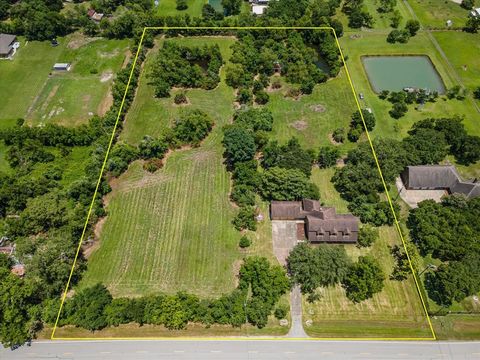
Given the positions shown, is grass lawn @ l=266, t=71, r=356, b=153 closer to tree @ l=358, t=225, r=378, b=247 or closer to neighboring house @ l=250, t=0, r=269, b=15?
tree @ l=358, t=225, r=378, b=247

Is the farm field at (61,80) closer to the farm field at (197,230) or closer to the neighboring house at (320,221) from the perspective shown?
the farm field at (197,230)

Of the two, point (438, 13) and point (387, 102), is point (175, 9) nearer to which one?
point (387, 102)

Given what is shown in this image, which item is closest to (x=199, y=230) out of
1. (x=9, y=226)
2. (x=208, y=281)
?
(x=208, y=281)

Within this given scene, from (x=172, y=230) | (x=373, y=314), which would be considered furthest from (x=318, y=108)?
(x=373, y=314)

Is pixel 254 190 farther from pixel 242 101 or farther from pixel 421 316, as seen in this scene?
pixel 421 316

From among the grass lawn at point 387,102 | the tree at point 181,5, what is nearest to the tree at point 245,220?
the grass lawn at point 387,102
